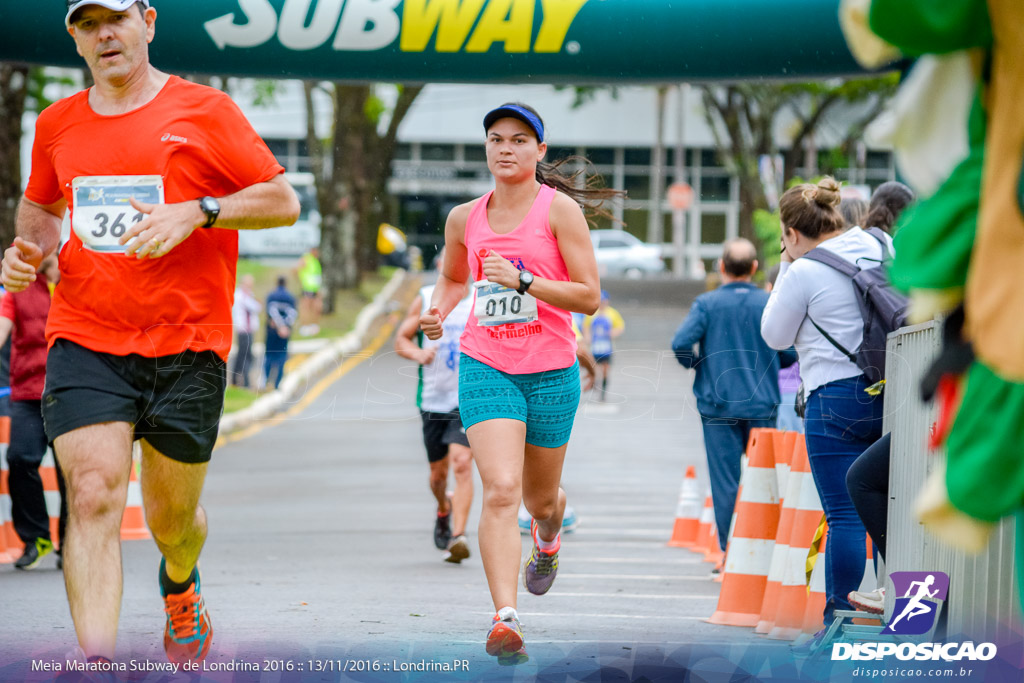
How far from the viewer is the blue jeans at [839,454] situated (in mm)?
6164

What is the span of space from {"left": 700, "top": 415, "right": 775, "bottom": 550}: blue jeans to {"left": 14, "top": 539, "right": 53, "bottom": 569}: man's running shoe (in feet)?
13.8

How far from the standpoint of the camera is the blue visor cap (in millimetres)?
5844

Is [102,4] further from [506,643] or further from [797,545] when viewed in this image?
[797,545]

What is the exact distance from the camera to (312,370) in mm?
27000

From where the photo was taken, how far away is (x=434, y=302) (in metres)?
6.23

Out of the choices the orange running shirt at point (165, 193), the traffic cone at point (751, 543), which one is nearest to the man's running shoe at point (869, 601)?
the traffic cone at point (751, 543)

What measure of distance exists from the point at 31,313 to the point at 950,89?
7416mm

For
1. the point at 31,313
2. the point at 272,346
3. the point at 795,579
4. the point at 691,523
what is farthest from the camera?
the point at 272,346

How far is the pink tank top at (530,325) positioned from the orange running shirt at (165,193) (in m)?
1.05

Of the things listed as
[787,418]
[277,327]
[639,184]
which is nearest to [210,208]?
[787,418]

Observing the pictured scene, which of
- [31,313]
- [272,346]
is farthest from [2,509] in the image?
[272,346]

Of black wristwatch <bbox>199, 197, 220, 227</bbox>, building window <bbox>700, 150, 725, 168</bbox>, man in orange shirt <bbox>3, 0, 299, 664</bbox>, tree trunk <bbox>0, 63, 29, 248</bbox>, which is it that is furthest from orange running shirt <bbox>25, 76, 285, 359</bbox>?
building window <bbox>700, 150, 725, 168</bbox>

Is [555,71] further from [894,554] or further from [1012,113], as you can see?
[1012,113]

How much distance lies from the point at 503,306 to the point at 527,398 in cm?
37
